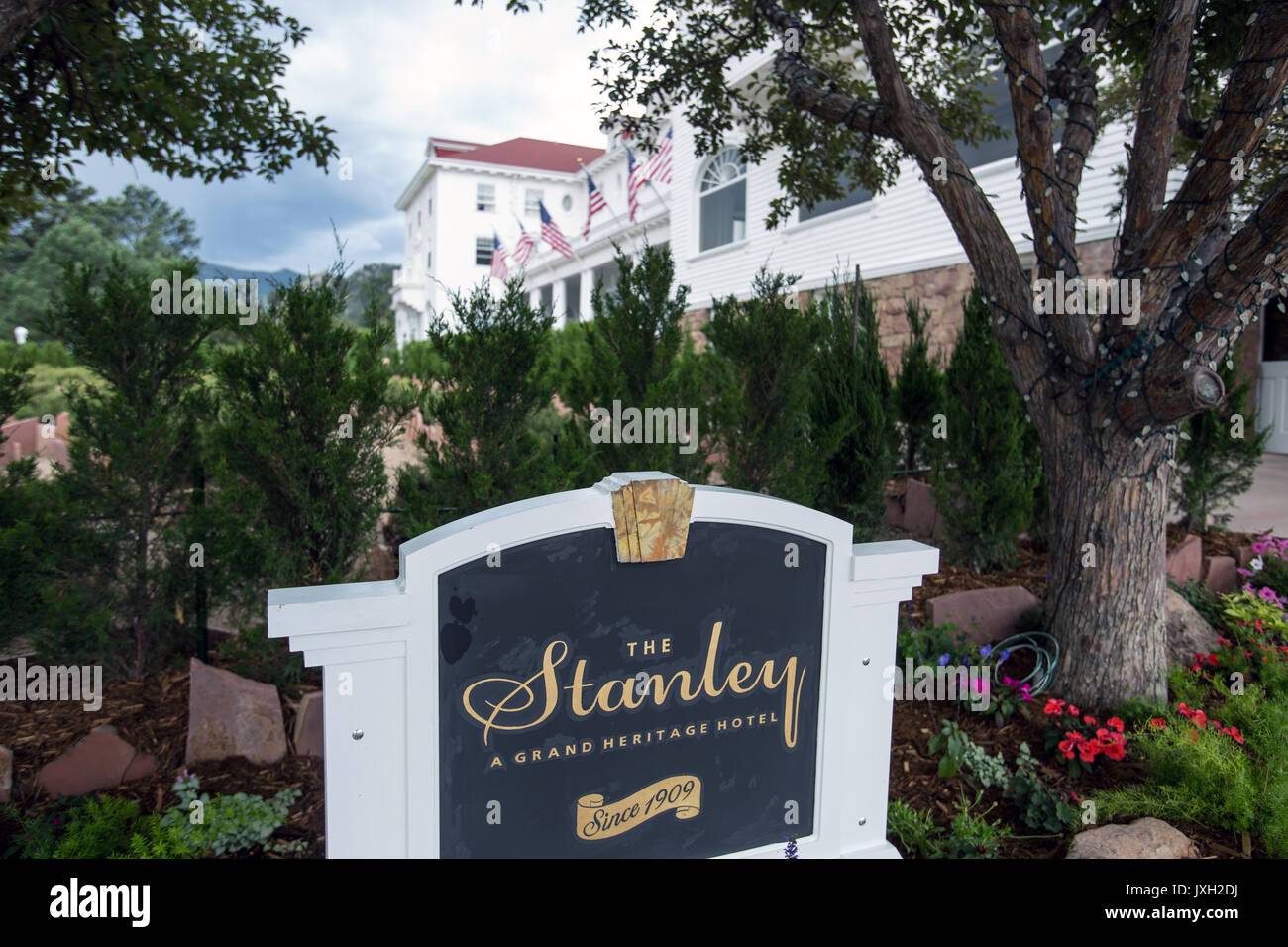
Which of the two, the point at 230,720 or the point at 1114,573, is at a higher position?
the point at 1114,573

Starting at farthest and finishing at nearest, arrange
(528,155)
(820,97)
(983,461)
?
1. (528,155)
2. (983,461)
3. (820,97)

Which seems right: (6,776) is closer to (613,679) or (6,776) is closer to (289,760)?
(289,760)

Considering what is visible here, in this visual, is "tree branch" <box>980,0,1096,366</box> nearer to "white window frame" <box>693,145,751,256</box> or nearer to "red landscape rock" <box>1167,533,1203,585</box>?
"red landscape rock" <box>1167,533,1203,585</box>

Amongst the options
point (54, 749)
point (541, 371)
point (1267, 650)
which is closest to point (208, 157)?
point (541, 371)

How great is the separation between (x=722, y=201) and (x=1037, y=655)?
636 inches

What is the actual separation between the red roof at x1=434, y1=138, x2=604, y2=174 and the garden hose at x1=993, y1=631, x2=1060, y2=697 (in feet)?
128

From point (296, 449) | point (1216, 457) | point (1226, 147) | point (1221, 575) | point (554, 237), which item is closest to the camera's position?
point (1226, 147)

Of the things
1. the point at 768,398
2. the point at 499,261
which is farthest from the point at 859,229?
the point at 499,261

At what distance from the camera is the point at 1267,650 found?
15.4 ft

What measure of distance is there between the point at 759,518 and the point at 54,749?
3.40 metres

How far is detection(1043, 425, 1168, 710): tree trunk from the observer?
13.8ft

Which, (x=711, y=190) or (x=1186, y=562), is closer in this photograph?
(x=1186, y=562)

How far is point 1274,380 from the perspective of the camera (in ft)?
36.4
